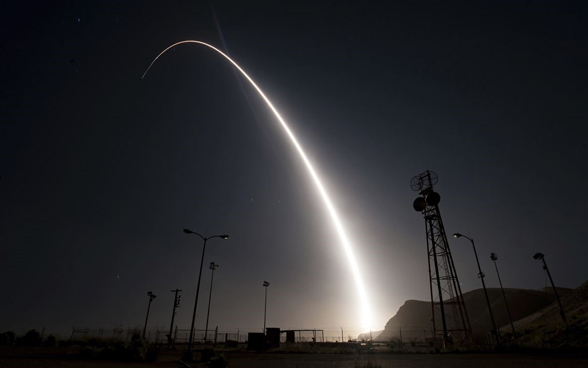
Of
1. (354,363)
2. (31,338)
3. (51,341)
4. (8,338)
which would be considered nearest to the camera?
(354,363)

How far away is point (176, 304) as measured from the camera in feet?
161

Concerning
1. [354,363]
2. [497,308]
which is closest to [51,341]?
[354,363]

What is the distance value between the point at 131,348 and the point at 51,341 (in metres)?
26.4

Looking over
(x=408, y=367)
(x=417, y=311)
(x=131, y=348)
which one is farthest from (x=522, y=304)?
(x=131, y=348)

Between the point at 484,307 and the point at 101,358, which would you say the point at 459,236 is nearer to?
the point at 101,358

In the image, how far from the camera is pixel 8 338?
33969 millimetres

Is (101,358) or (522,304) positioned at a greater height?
(522,304)

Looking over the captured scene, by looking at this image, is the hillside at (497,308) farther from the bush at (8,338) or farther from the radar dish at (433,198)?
the bush at (8,338)

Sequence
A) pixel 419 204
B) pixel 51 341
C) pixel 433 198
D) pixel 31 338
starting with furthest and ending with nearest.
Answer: pixel 419 204, pixel 433 198, pixel 31 338, pixel 51 341

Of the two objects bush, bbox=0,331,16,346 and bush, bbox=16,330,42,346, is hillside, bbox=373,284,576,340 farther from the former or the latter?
bush, bbox=0,331,16,346

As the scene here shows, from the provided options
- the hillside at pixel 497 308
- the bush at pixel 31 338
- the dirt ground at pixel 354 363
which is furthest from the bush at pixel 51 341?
the hillside at pixel 497 308

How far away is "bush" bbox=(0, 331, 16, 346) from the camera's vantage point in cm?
3359

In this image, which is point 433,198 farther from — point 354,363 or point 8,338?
point 8,338

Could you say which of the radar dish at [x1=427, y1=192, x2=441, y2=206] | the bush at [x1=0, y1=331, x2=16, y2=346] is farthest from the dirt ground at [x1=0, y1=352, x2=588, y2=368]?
the bush at [x1=0, y1=331, x2=16, y2=346]
